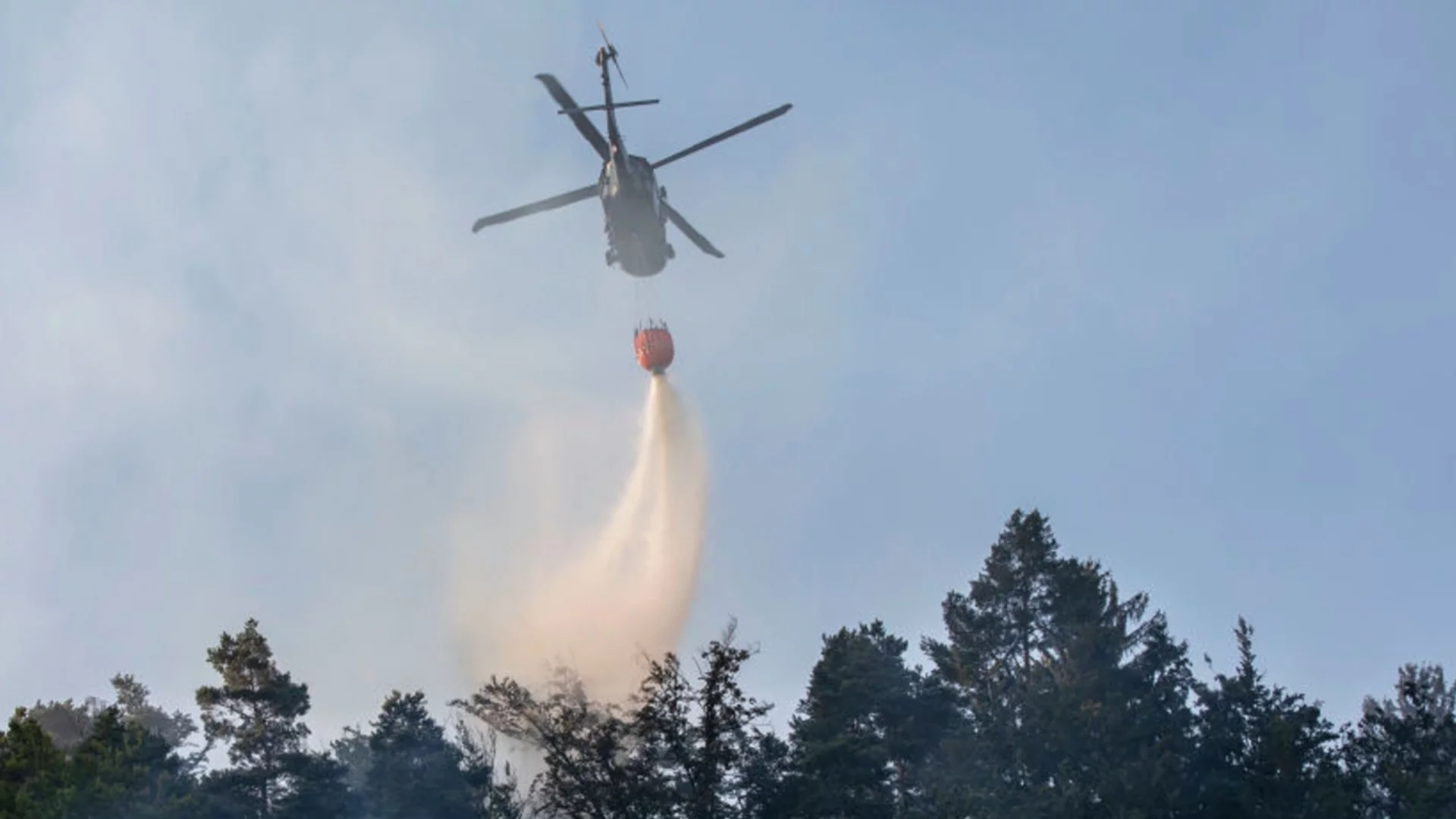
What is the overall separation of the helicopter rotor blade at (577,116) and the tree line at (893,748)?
2049cm

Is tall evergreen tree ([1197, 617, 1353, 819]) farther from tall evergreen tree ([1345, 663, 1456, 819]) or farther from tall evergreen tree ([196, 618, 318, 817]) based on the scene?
tall evergreen tree ([196, 618, 318, 817])

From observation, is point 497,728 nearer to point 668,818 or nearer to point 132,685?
point 668,818

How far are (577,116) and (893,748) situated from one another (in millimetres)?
26894

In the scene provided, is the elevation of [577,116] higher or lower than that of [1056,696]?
higher

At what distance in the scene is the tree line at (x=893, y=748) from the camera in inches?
1721

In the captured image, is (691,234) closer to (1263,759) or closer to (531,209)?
(531,209)

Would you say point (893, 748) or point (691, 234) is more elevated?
point (691, 234)

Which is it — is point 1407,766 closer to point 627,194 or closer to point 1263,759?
point 1263,759

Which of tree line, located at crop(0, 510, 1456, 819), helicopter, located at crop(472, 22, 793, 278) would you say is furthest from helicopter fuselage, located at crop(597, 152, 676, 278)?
tree line, located at crop(0, 510, 1456, 819)

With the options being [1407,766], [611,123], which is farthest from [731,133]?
[1407,766]

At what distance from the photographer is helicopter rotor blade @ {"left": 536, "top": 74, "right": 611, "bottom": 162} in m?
50.3

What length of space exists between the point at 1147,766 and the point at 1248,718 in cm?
835

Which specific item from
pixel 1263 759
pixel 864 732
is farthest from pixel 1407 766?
pixel 864 732

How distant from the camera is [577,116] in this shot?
2055 inches
